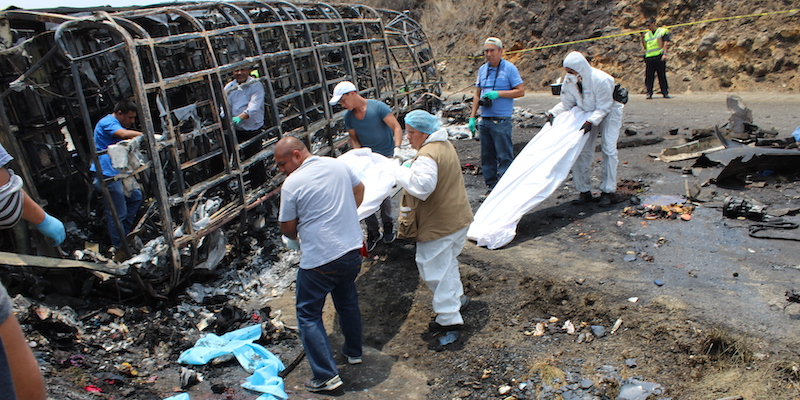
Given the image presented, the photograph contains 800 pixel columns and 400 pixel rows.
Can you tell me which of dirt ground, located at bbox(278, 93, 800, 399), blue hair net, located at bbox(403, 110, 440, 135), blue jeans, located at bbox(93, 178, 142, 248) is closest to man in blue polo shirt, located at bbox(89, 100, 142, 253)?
blue jeans, located at bbox(93, 178, 142, 248)

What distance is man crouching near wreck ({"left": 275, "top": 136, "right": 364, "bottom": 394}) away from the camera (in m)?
3.59

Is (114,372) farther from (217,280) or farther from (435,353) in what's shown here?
(435,353)

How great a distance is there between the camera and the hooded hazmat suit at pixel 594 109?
5.58 metres

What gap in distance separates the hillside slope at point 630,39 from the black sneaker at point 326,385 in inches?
457

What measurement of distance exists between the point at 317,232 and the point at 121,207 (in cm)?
276

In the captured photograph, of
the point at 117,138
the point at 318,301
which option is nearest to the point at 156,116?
the point at 117,138

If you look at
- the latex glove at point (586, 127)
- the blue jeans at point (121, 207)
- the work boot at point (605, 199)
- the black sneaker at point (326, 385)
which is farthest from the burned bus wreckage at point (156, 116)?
the work boot at point (605, 199)

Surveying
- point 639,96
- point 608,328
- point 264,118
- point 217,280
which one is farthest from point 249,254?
point 639,96

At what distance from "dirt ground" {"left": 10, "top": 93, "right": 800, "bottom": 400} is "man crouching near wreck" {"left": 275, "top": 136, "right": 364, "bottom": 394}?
342 mm

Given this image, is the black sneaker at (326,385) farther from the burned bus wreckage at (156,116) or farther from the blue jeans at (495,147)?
the blue jeans at (495,147)

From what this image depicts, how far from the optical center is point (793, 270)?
13.3 ft

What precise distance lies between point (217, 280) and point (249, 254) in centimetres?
54

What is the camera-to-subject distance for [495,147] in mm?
6676

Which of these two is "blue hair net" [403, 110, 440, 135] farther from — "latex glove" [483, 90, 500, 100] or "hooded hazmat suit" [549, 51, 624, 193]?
"latex glove" [483, 90, 500, 100]
